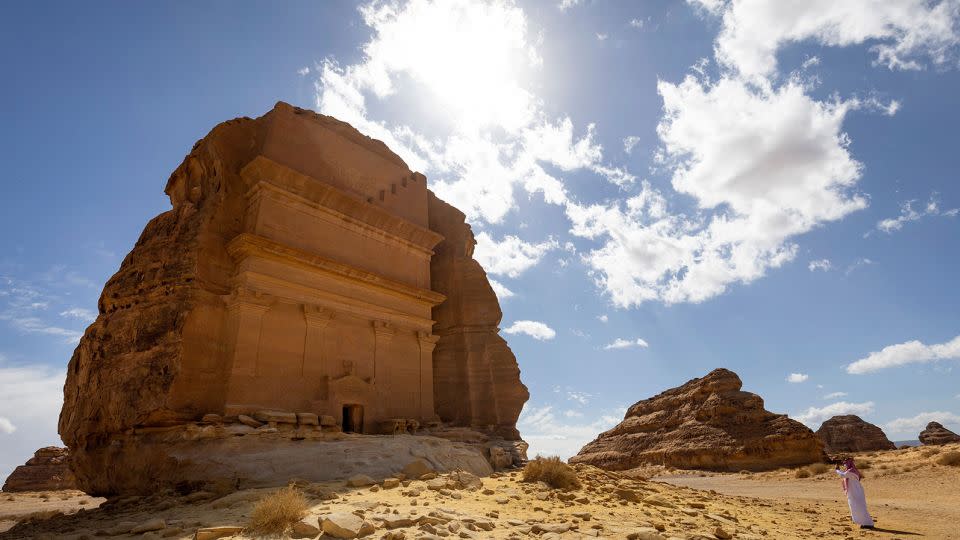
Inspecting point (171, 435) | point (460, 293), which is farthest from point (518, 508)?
point (460, 293)

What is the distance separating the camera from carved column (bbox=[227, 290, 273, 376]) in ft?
47.2

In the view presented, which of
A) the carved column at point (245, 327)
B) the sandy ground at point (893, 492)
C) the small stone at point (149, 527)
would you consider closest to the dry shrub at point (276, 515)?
the small stone at point (149, 527)

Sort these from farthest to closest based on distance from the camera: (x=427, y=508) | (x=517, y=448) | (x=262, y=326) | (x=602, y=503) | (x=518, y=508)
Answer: (x=517, y=448) < (x=262, y=326) < (x=602, y=503) < (x=518, y=508) < (x=427, y=508)

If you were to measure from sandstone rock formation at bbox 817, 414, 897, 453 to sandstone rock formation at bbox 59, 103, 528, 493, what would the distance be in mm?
42278

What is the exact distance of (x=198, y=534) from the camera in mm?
6496

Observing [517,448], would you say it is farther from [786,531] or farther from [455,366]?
[786,531]

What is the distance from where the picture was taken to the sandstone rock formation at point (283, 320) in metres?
13.3

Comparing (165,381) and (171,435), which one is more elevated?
(165,381)

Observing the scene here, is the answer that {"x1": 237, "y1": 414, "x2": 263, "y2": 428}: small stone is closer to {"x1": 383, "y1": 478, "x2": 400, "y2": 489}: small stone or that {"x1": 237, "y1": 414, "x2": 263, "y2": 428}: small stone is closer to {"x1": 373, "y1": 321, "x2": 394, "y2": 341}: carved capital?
{"x1": 383, "y1": 478, "x2": 400, "y2": 489}: small stone

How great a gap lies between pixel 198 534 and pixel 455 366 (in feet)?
50.8

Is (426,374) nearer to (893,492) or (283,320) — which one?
(283,320)

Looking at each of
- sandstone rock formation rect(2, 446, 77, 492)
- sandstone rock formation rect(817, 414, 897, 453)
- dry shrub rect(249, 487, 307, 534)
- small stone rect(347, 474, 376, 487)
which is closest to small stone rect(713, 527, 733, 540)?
small stone rect(347, 474, 376, 487)

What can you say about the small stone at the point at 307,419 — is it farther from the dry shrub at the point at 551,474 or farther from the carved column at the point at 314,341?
the dry shrub at the point at 551,474

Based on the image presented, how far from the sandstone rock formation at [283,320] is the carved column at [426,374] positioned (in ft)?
0.23
